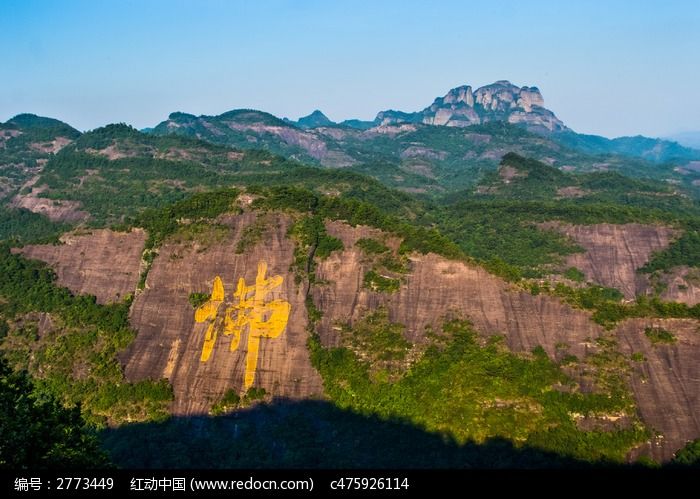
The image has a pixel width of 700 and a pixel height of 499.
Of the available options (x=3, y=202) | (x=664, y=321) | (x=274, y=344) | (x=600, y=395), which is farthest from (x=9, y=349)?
(x=3, y=202)

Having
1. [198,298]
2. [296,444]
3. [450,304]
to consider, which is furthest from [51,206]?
[450,304]

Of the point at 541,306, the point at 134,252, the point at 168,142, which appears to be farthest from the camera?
the point at 168,142

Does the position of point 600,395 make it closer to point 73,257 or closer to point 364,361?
point 364,361

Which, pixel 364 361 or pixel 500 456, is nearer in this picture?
pixel 500 456

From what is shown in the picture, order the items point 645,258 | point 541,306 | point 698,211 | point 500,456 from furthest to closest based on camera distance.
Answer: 1. point 698,211
2. point 645,258
3. point 541,306
4. point 500,456

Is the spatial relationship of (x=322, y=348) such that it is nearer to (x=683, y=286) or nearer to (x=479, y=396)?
(x=479, y=396)

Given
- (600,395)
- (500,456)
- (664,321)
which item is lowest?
(500,456)
